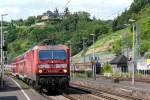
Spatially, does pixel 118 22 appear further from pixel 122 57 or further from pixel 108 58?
pixel 122 57

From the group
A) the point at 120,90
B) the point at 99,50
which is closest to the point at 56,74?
the point at 120,90

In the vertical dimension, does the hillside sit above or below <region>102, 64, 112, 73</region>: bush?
above

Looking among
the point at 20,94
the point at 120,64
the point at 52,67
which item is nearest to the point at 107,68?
the point at 120,64

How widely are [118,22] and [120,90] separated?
5483 inches

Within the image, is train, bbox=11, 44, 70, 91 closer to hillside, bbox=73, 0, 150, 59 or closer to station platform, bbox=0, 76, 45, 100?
station platform, bbox=0, 76, 45, 100

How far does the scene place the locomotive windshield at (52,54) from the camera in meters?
34.3

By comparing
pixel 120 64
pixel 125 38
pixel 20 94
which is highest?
pixel 125 38

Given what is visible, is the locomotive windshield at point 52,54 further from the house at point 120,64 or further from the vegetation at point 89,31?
the house at point 120,64

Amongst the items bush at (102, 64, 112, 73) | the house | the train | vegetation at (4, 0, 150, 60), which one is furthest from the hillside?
the train

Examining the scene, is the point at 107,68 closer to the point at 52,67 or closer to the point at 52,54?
the point at 52,54

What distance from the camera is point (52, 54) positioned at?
113 ft

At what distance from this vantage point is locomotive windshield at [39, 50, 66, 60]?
34344mm

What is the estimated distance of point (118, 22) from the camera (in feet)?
580

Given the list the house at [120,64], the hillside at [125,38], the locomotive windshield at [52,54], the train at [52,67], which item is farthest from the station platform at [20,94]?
the hillside at [125,38]
